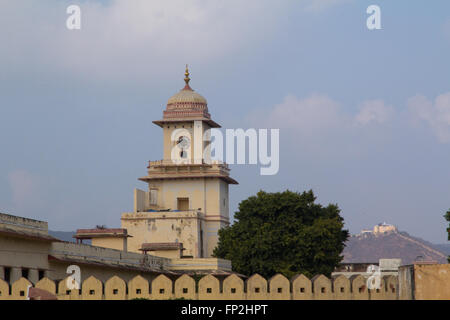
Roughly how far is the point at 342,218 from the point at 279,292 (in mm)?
43265

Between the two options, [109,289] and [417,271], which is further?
[109,289]

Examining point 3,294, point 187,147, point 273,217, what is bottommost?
point 3,294

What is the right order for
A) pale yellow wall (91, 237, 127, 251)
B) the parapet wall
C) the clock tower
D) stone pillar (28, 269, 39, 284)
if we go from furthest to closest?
the clock tower → pale yellow wall (91, 237, 127, 251) → stone pillar (28, 269, 39, 284) → the parapet wall

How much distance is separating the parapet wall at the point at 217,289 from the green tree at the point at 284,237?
35011 mm

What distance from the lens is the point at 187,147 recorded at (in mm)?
83625

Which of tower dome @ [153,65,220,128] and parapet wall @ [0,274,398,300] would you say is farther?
tower dome @ [153,65,220,128]

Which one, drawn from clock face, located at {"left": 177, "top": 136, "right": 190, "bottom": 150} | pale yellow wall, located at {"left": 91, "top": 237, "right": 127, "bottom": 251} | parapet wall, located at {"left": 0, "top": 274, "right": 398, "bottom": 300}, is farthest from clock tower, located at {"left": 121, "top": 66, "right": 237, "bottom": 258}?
parapet wall, located at {"left": 0, "top": 274, "right": 398, "bottom": 300}

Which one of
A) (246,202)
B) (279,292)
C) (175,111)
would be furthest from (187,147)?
(279,292)

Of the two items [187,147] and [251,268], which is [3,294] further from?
[187,147]

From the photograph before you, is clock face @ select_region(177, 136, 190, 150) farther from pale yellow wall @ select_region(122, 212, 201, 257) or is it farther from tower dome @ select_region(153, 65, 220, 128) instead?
pale yellow wall @ select_region(122, 212, 201, 257)

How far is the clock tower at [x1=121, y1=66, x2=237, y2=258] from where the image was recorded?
78000 mm

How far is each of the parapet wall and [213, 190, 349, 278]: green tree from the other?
115ft

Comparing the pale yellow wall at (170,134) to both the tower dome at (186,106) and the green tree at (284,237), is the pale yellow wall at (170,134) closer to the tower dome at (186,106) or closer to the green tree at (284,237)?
the tower dome at (186,106)

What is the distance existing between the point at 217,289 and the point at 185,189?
2052 inches
